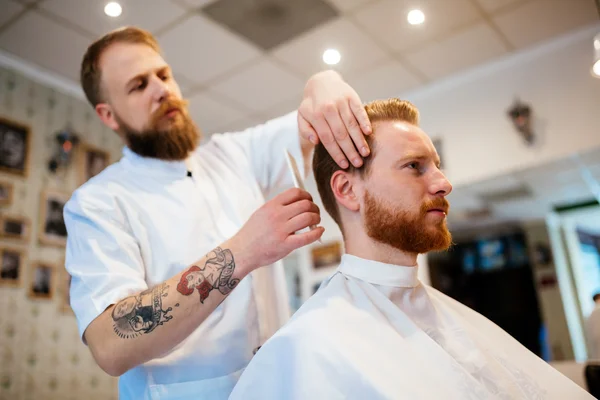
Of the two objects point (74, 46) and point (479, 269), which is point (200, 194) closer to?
point (74, 46)

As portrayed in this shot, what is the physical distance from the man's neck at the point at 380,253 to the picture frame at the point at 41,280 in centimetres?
299

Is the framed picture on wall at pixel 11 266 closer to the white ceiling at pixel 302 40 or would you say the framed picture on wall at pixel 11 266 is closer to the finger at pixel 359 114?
the white ceiling at pixel 302 40

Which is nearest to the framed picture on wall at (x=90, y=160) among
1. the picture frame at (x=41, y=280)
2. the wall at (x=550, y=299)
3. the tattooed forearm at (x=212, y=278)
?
the picture frame at (x=41, y=280)

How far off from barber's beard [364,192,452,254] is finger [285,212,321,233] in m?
0.27

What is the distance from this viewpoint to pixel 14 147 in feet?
11.8

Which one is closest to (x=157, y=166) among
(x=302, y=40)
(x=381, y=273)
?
(x=381, y=273)

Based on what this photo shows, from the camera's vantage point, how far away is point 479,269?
5289mm

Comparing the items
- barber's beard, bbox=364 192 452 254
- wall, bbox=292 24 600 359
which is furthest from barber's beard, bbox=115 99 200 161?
wall, bbox=292 24 600 359

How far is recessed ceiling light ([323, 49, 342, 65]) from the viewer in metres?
3.84

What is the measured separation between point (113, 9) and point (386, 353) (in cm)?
295

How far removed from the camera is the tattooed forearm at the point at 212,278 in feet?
3.79

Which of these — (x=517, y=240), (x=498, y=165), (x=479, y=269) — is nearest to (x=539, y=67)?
(x=498, y=165)

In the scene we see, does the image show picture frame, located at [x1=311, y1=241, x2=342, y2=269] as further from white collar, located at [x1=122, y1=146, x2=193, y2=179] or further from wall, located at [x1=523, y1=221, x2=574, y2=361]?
white collar, located at [x1=122, y1=146, x2=193, y2=179]

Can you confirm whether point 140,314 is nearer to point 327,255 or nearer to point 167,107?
point 167,107
